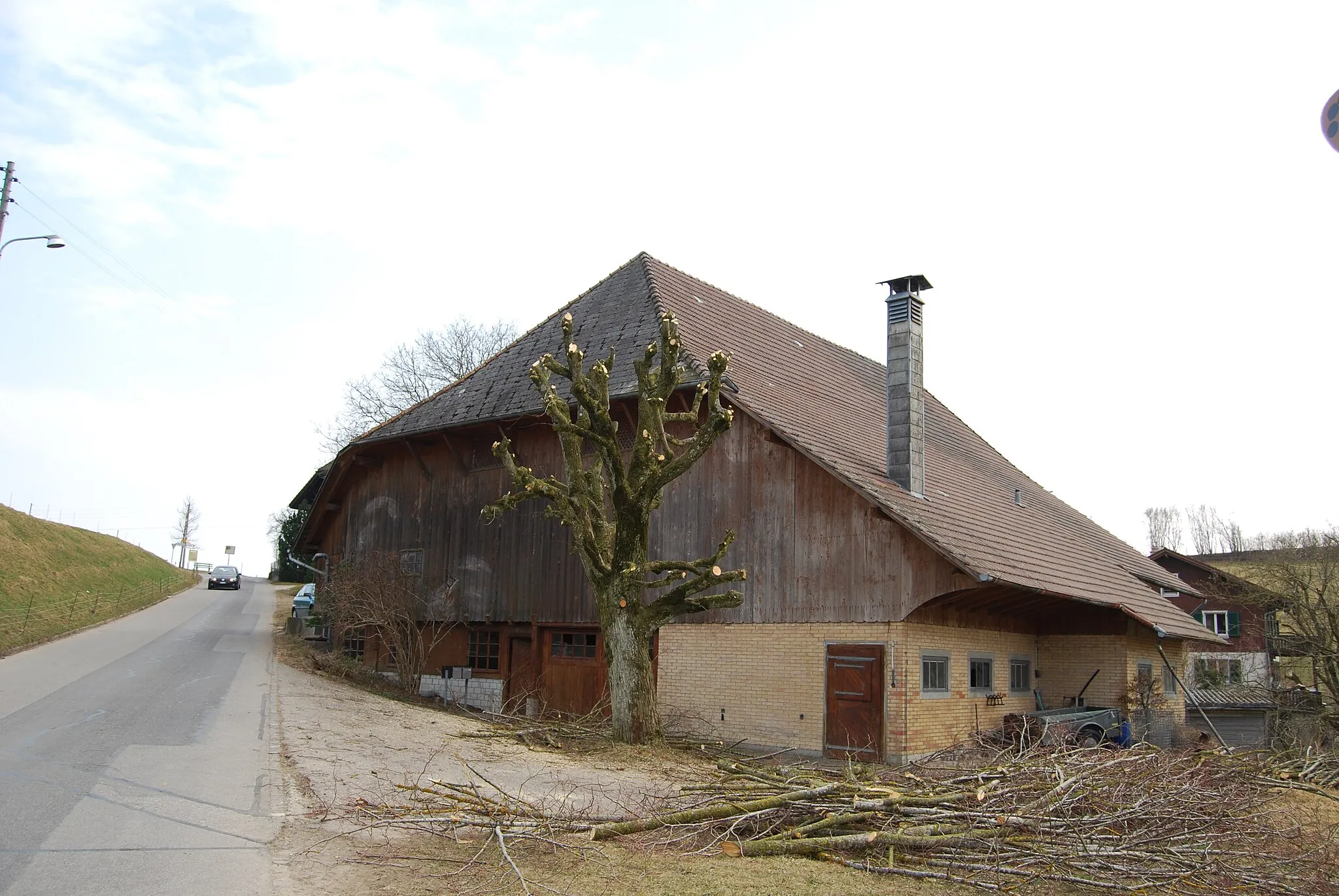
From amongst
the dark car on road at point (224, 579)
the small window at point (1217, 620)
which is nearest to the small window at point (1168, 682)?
the small window at point (1217, 620)

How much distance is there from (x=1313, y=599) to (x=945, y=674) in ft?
36.5

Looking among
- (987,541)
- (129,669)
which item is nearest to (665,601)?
(987,541)

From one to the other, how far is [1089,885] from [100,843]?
7403mm

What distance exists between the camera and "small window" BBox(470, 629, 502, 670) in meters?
21.4

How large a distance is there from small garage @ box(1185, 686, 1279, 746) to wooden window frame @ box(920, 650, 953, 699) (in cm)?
828

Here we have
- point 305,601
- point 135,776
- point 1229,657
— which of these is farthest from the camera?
point 1229,657

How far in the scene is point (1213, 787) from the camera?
33.3 ft

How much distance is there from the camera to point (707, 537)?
17516 mm

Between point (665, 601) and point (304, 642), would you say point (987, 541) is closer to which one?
point (665, 601)

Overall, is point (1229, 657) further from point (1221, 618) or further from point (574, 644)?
point (574, 644)

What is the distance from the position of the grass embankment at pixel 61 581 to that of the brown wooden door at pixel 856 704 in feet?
58.8

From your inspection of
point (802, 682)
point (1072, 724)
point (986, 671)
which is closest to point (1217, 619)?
point (1072, 724)

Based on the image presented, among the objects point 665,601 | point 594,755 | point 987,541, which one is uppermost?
point 987,541

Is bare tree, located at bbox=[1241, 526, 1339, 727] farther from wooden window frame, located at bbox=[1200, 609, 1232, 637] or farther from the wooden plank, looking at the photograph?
the wooden plank
